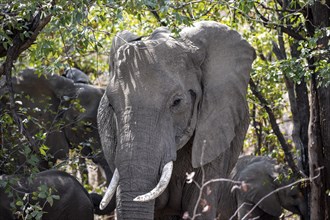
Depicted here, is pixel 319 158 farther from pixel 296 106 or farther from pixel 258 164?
pixel 258 164

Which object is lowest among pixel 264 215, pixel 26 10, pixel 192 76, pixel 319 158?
pixel 264 215

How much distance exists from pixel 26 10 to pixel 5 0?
30cm

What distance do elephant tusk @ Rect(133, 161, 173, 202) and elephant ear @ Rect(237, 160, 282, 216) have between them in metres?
3.38

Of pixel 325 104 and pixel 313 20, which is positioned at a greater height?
pixel 313 20

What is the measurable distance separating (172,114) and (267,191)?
322 centimetres

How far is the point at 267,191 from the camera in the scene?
32.4 ft

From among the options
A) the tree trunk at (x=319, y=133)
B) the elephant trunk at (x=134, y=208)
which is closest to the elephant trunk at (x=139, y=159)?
the elephant trunk at (x=134, y=208)

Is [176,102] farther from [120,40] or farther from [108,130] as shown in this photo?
[120,40]

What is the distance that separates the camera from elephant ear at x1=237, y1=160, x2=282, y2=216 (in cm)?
988

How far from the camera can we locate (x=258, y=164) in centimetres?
1002

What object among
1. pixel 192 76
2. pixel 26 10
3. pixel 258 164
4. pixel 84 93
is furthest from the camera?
pixel 84 93

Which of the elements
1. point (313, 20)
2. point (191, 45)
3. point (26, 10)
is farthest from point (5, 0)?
point (313, 20)

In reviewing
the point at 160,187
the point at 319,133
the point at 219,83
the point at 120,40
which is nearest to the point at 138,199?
the point at 160,187

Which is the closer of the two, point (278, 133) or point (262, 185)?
point (278, 133)
